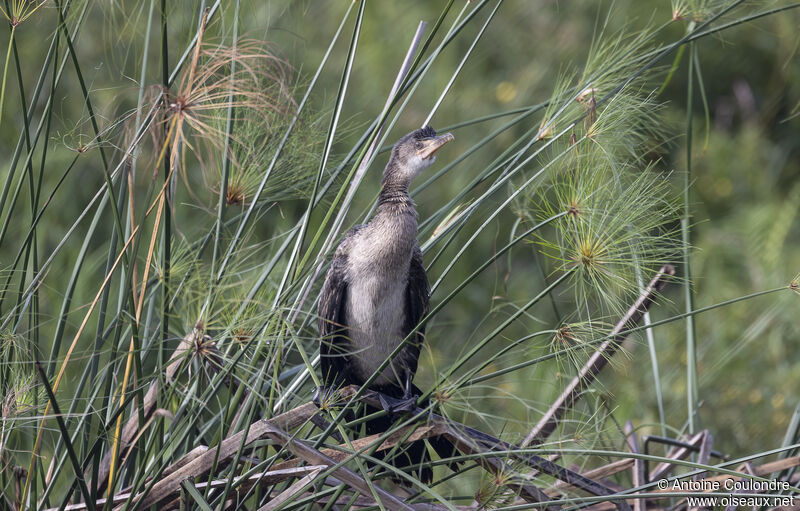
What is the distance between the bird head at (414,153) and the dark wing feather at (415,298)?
0.62 ft

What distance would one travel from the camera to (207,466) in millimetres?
1282

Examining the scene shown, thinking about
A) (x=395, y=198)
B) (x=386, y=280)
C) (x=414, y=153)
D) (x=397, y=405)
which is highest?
(x=414, y=153)

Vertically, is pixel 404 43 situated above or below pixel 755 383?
above

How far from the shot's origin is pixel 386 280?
1.90 m

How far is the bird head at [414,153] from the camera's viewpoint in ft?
6.13

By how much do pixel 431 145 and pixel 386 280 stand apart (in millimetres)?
343

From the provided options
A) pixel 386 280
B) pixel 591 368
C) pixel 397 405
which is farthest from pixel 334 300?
pixel 591 368

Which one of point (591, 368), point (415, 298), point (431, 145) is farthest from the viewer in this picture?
point (415, 298)

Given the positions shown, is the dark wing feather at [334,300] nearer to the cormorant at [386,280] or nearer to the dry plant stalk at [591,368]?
the cormorant at [386,280]

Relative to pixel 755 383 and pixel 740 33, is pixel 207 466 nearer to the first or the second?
pixel 755 383

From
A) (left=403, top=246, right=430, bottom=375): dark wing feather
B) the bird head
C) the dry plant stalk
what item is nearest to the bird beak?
the bird head

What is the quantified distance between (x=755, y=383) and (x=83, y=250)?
3578 millimetres

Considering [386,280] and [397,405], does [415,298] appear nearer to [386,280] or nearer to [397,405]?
[386,280]

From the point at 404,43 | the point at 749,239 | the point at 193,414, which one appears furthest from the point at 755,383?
the point at 193,414
